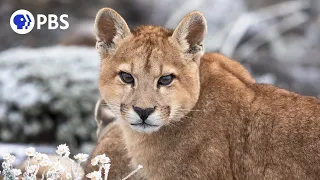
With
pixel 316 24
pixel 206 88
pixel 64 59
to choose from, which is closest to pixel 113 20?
pixel 206 88

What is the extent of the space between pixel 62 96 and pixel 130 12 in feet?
9.03

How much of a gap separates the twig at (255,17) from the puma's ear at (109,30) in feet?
19.2

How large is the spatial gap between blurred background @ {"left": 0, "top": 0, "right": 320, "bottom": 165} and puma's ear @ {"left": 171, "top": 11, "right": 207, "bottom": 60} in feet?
14.0

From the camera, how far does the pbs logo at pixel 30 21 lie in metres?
10.1

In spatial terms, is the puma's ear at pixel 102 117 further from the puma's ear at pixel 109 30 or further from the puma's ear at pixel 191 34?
the puma's ear at pixel 191 34

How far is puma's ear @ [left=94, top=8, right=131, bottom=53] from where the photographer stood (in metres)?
5.57

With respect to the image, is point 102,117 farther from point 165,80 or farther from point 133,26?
point 133,26

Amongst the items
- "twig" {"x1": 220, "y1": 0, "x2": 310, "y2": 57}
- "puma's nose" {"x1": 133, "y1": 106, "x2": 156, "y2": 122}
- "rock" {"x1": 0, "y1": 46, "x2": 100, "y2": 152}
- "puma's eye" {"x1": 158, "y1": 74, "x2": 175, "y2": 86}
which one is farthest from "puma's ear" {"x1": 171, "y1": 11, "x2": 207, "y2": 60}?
"twig" {"x1": 220, "y1": 0, "x2": 310, "y2": 57}

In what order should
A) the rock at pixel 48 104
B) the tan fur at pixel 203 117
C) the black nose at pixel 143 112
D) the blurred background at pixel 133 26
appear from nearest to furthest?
the black nose at pixel 143 112 → the tan fur at pixel 203 117 → the rock at pixel 48 104 → the blurred background at pixel 133 26

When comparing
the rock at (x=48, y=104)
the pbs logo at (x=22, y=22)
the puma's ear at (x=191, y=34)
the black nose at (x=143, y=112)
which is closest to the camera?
the black nose at (x=143, y=112)

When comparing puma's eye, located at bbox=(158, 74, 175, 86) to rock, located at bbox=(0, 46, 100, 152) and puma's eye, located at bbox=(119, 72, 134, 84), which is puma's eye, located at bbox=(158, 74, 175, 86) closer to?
puma's eye, located at bbox=(119, 72, 134, 84)

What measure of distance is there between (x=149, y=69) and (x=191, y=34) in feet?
1.47

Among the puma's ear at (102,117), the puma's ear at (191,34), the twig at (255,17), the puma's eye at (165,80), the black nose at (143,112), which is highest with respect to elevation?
the twig at (255,17)

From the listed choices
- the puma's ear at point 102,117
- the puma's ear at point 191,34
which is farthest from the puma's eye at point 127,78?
the puma's ear at point 102,117
